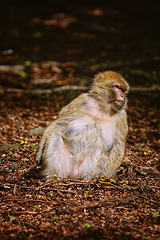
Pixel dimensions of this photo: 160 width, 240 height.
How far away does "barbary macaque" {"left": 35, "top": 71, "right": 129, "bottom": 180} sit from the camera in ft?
14.0

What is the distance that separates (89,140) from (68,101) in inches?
143

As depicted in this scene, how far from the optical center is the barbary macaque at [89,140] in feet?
14.0

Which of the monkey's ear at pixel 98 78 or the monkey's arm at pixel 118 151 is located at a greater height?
the monkey's ear at pixel 98 78

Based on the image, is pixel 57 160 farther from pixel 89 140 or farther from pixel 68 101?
pixel 68 101

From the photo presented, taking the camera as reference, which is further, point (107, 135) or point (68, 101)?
point (68, 101)

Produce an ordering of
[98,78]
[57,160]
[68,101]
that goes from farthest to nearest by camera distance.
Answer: [68,101] → [98,78] → [57,160]

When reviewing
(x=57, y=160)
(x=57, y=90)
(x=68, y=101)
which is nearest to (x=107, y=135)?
(x=57, y=160)

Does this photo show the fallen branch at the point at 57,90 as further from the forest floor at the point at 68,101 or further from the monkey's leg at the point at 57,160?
the monkey's leg at the point at 57,160

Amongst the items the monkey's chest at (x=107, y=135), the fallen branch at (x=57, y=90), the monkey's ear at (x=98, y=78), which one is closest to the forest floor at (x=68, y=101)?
the fallen branch at (x=57, y=90)

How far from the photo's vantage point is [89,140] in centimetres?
426

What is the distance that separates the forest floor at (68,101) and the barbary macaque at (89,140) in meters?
0.20

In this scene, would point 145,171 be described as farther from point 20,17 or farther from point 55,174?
point 20,17

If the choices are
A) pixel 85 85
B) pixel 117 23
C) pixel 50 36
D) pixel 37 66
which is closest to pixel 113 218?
pixel 85 85

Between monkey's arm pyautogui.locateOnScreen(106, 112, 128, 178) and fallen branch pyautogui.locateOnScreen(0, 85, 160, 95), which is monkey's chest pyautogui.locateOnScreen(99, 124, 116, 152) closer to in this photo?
monkey's arm pyautogui.locateOnScreen(106, 112, 128, 178)
